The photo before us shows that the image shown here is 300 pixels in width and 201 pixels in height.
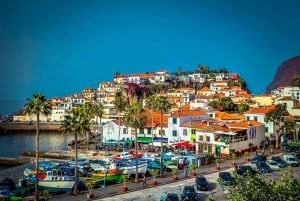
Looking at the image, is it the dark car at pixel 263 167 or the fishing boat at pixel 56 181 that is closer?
the fishing boat at pixel 56 181

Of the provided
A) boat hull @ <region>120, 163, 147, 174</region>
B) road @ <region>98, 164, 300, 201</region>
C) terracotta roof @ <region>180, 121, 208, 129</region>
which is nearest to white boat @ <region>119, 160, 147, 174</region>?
boat hull @ <region>120, 163, 147, 174</region>

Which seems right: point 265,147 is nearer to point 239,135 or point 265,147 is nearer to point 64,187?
point 239,135

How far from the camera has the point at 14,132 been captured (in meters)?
128

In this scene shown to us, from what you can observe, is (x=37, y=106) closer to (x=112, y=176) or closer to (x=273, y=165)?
(x=112, y=176)

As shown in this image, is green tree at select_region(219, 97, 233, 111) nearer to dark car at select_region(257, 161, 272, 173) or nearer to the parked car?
the parked car

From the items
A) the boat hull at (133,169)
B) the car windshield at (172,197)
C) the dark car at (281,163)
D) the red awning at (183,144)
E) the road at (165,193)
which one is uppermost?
the red awning at (183,144)

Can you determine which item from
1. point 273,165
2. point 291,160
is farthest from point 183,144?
point 273,165

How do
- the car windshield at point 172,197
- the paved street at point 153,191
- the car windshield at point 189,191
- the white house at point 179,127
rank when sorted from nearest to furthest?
the car windshield at point 172,197 < the car windshield at point 189,191 < the paved street at point 153,191 < the white house at point 179,127

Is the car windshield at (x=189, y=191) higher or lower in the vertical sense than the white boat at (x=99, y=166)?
lower

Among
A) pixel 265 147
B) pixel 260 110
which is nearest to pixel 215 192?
pixel 265 147

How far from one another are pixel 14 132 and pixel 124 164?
299ft

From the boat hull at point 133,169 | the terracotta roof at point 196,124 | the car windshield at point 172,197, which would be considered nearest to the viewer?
the car windshield at point 172,197

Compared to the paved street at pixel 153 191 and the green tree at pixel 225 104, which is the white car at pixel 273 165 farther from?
the green tree at pixel 225 104

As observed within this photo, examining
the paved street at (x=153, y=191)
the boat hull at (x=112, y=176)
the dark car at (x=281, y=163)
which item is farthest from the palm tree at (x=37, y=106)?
the dark car at (x=281, y=163)
